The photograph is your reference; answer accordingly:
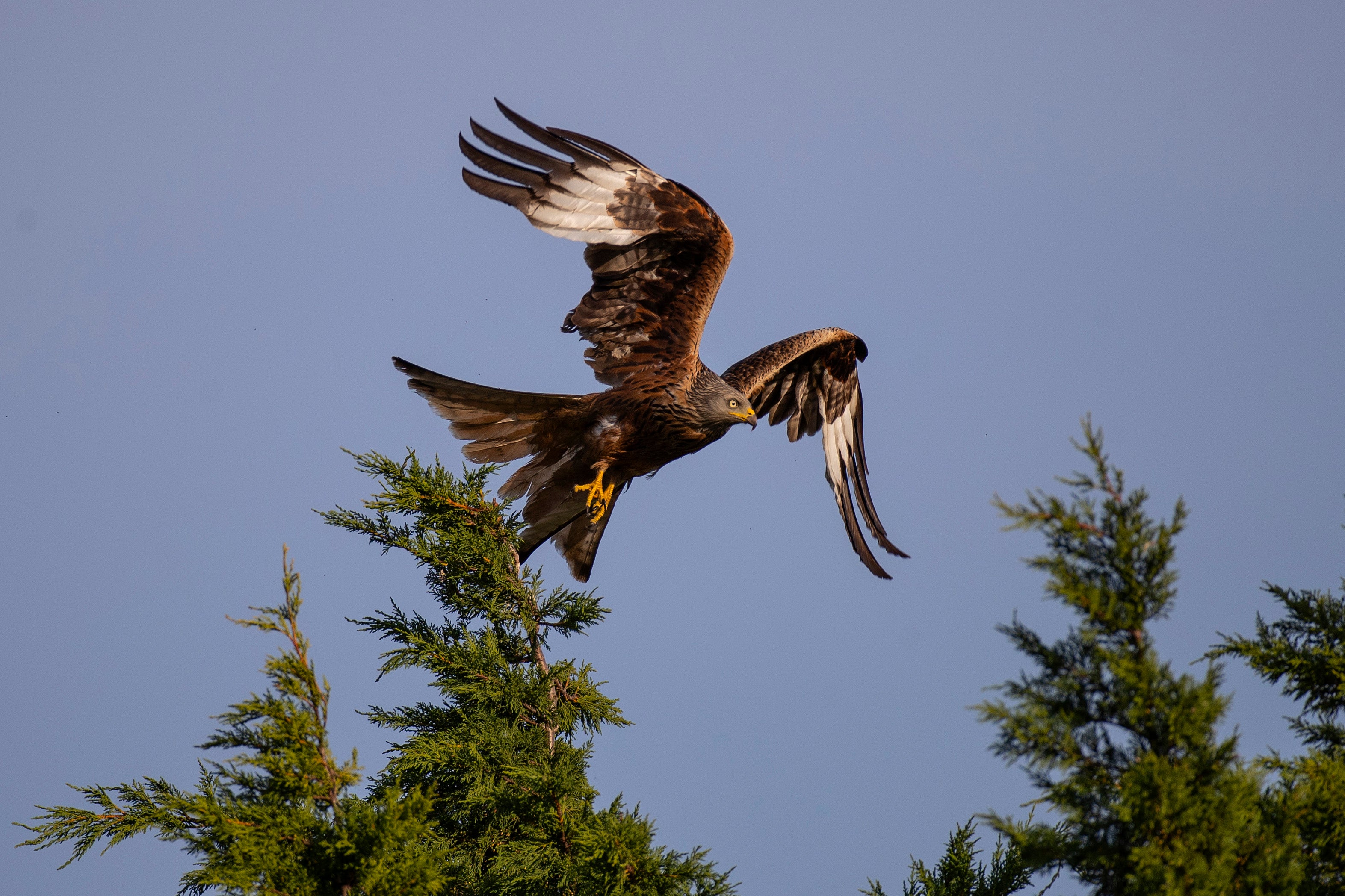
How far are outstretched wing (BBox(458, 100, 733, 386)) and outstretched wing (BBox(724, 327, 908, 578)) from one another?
221 centimetres

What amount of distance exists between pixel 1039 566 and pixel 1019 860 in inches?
119

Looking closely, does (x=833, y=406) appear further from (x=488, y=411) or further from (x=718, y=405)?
(x=488, y=411)

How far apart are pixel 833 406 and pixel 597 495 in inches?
138

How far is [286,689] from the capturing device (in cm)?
380

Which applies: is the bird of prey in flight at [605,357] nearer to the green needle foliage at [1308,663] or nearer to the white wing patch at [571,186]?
the white wing patch at [571,186]

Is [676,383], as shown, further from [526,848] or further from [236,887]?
[236,887]

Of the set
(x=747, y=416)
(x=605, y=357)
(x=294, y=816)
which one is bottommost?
(x=294, y=816)

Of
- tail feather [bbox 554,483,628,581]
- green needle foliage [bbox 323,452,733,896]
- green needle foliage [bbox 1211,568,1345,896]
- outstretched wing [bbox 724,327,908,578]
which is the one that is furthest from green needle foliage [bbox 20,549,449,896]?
outstretched wing [bbox 724,327,908,578]

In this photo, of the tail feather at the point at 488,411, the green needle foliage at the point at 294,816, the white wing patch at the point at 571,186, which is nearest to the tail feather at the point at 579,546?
the tail feather at the point at 488,411

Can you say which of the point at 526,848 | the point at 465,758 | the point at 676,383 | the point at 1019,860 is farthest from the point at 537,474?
the point at 1019,860

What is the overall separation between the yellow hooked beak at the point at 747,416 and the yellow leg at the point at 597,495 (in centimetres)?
115

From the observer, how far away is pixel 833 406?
36.6 feet

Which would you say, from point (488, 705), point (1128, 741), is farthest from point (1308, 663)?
point (488, 705)

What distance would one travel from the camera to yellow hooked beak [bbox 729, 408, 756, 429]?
8.52 m
